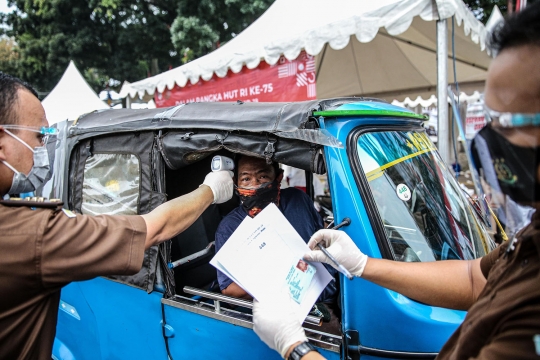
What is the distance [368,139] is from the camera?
5.50ft

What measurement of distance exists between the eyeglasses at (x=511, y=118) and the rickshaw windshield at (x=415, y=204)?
0.72 meters

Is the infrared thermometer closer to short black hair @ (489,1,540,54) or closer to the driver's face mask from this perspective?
the driver's face mask

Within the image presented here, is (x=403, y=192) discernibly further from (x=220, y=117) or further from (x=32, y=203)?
(x=32, y=203)

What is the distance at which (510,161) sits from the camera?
0.84m

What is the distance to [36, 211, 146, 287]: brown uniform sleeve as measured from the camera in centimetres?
111

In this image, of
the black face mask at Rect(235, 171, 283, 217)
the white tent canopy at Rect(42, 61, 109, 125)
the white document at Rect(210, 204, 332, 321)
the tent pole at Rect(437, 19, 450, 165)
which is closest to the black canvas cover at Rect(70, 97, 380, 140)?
the white document at Rect(210, 204, 332, 321)

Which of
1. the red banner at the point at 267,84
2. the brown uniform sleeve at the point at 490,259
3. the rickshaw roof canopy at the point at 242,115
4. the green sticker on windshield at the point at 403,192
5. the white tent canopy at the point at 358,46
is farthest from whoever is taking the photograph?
the red banner at the point at 267,84

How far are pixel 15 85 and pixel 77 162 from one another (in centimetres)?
110

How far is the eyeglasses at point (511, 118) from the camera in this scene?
2.56 ft

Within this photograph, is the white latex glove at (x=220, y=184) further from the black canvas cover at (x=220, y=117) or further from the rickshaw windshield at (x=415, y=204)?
the rickshaw windshield at (x=415, y=204)

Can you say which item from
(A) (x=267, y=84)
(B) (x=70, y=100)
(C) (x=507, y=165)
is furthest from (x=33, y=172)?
(B) (x=70, y=100)

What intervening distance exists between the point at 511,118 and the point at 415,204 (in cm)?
96

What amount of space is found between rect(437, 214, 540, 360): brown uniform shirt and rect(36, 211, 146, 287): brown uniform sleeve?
3.51 feet

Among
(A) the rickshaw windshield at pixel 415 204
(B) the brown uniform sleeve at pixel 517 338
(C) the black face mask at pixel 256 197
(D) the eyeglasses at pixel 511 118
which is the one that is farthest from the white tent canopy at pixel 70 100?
(B) the brown uniform sleeve at pixel 517 338
